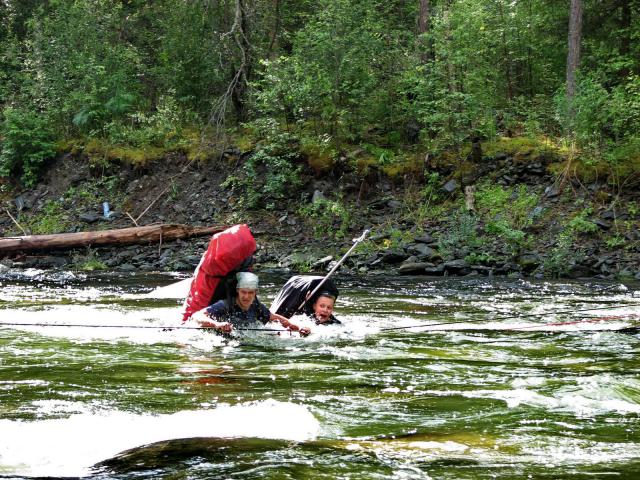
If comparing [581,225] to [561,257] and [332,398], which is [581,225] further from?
[332,398]

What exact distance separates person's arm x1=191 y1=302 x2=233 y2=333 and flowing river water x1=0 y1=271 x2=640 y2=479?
8.8 inches

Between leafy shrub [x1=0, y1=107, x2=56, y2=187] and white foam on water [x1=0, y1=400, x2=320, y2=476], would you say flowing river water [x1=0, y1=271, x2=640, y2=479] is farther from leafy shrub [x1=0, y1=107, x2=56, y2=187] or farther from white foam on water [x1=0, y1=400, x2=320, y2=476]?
leafy shrub [x1=0, y1=107, x2=56, y2=187]

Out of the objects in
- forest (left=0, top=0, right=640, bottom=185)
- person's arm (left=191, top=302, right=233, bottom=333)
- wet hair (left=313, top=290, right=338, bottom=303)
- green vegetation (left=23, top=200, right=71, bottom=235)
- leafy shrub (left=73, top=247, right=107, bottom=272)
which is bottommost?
leafy shrub (left=73, top=247, right=107, bottom=272)

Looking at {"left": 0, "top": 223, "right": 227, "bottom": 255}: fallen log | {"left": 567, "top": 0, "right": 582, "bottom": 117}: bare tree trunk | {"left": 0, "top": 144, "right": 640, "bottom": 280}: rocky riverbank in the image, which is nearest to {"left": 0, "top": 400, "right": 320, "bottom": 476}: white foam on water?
{"left": 0, "top": 144, "right": 640, "bottom": 280}: rocky riverbank

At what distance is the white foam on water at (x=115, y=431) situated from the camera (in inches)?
151

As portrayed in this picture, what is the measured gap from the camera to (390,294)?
13234mm

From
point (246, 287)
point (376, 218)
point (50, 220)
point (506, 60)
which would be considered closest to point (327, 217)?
point (376, 218)

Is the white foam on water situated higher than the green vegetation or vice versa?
the green vegetation

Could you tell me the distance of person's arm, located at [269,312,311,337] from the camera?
849 cm

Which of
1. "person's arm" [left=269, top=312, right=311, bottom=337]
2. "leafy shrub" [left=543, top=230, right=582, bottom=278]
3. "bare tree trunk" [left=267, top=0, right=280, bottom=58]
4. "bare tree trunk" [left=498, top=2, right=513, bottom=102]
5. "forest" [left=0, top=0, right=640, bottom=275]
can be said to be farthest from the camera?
"bare tree trunk" [left=267, top=0, right=280, bottom=58]

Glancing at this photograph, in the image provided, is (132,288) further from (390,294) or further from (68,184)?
(68,184)

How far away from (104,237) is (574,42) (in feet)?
41.7

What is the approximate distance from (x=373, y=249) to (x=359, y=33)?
244 inches

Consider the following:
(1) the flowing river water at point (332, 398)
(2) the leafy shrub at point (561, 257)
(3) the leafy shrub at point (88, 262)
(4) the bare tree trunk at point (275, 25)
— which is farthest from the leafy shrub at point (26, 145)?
(2) the leafy shrub at point (561, 257)
